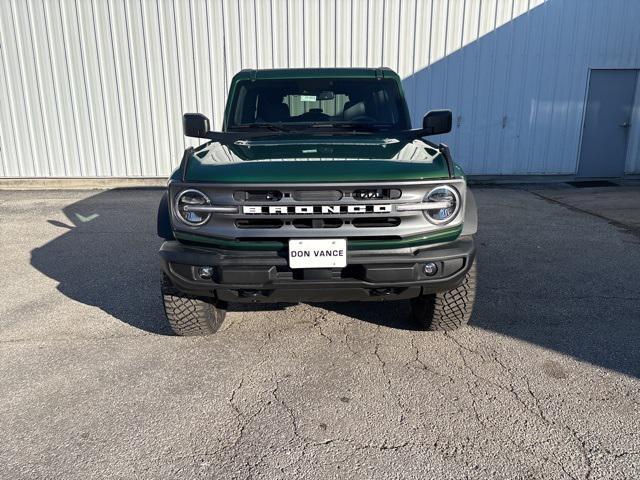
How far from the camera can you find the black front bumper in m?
2.73

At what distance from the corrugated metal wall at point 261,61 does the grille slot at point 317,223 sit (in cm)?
758

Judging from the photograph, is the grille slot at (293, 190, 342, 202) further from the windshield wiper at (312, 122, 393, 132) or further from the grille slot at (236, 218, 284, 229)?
the windshield wiper at (312, 122, 393, 132)

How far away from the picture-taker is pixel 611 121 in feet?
34.0

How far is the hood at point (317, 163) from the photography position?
2758 millimetres

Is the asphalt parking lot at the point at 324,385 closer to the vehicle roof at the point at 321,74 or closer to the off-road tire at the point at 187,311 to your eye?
the off-road tire at the point at 187,311

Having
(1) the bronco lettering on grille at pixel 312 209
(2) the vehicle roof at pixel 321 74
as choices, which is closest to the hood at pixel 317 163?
(1) the bronco lettering on grille at pixel 312 209

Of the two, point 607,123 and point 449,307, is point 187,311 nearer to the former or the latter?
point 449,307

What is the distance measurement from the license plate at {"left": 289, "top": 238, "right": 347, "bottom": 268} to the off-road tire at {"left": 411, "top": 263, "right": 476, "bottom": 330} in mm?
903

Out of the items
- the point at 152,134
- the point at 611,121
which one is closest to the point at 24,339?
the point at 152,134

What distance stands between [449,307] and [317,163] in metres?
1.38

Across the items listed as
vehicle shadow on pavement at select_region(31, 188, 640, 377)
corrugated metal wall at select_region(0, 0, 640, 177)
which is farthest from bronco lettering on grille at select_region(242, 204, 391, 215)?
corrugated metal wall at select_region(0, 0, 640, 177)

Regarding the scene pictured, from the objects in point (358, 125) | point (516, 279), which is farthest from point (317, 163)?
point (516, 279)

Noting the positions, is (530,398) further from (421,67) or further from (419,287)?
(421,67)

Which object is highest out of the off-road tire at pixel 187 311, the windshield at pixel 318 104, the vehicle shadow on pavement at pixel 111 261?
the windshield at pixel 318 104
